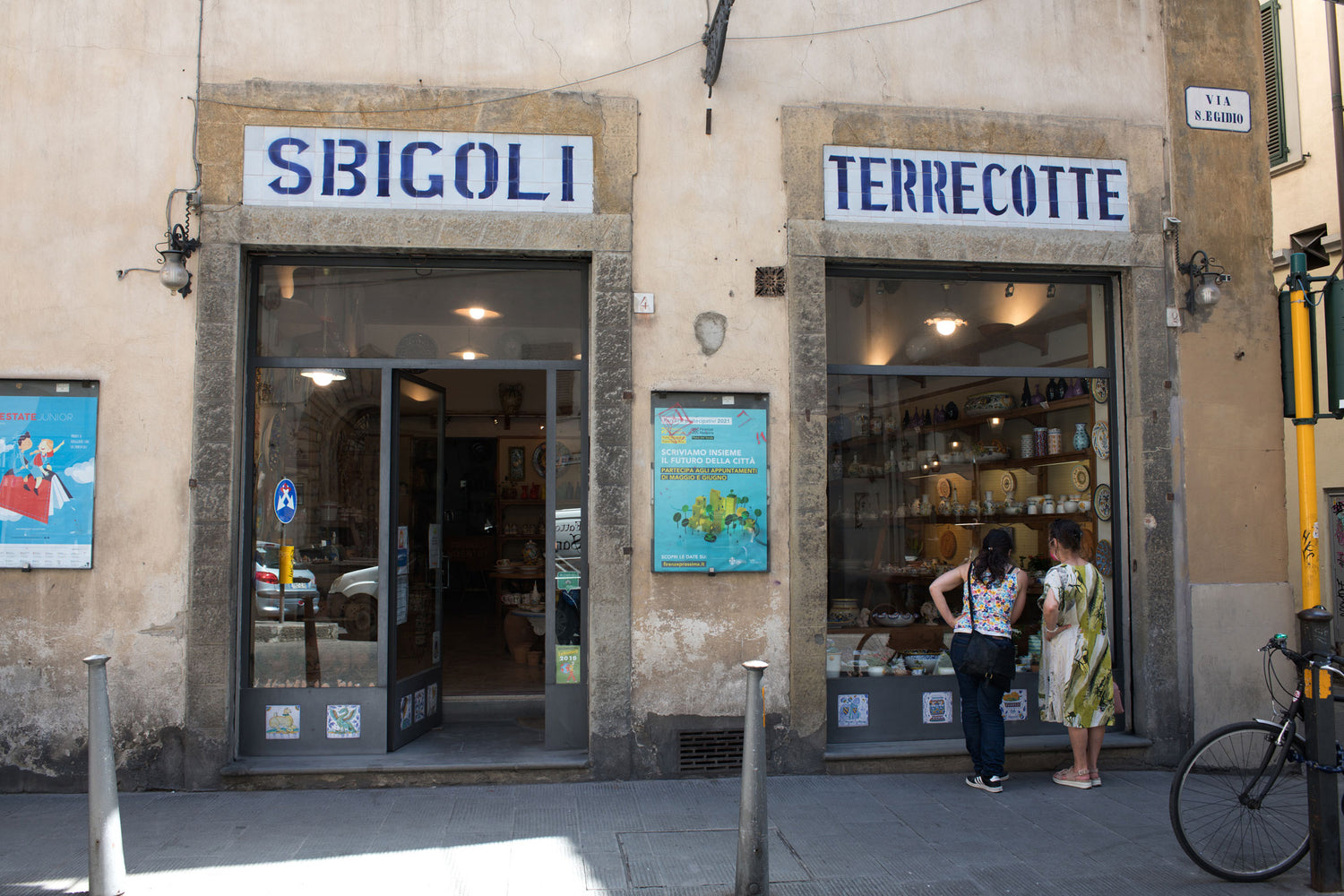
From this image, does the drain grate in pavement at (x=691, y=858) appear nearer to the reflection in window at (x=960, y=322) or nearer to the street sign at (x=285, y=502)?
the street sign at (x=285, y=502)

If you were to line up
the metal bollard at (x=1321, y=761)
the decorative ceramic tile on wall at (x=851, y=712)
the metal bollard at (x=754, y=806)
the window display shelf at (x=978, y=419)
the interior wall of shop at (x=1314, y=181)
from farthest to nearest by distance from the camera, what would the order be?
the interior wall of shop at (x=1314, y=181) < the window display shelf at (x=978, y=419) < the decorative ceramic tile on wall at (x=851, y=712) < the metal bollard at (x=1321, y=761) < the metal bollard at (x=754, y=806)

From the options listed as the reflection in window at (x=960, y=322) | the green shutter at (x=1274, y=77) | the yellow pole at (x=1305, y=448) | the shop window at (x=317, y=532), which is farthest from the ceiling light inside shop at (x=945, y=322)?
the green shutter at (x=1274, y=77)

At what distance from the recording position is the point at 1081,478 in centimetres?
691

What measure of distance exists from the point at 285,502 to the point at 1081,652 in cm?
527

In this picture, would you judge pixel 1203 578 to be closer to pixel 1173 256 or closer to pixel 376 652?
pixel 1173 256

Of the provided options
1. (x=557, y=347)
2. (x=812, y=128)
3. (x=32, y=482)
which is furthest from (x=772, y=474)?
(x=32, y=482)

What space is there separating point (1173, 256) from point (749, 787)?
16.9 feet

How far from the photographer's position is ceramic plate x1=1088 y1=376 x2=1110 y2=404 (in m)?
6.76

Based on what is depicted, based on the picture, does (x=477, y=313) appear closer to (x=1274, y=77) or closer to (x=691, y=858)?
(x=691, y=858)

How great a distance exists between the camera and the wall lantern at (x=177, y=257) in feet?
18.2

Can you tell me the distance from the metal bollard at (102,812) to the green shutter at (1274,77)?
1413cm

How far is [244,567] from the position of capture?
19.5 ft

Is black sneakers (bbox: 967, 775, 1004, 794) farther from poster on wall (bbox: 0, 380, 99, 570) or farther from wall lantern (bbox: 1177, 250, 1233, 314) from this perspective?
poster on wall (bbox: 0, 380, 99, 570)

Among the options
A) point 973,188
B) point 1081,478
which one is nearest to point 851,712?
point 1081,478
